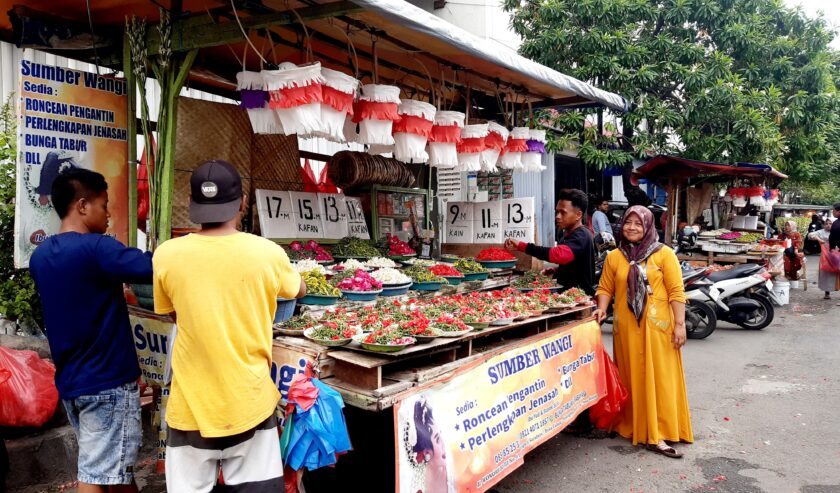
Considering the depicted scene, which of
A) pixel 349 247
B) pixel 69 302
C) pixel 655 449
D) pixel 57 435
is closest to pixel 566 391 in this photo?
pixel 655 449

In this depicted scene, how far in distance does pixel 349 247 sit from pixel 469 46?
2144 millimetres

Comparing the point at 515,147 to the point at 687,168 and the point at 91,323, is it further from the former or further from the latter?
the point at 687,168

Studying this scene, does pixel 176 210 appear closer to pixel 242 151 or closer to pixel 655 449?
pixel 242 151

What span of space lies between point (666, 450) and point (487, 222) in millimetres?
2868

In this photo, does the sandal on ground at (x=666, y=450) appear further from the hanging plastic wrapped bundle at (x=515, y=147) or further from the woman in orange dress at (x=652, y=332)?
the hanging plastic wrapped bundle at (x=515, y=147)

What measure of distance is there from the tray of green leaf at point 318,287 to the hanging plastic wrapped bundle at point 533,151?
2.91 meters

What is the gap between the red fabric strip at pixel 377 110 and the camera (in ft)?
14.1

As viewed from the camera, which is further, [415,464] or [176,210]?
[176,210]

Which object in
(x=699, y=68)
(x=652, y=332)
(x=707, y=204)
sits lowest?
(x=652, y=332)

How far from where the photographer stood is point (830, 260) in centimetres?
1238

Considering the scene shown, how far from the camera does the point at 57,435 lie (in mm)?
4070

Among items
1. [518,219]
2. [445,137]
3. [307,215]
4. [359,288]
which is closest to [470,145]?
[445,137]

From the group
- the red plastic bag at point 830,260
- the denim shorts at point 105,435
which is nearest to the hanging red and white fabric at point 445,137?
the denim shorts at point 105,435

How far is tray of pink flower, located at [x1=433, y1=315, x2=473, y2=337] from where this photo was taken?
3.39m
